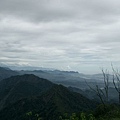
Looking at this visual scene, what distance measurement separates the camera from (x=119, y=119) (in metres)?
43.5
